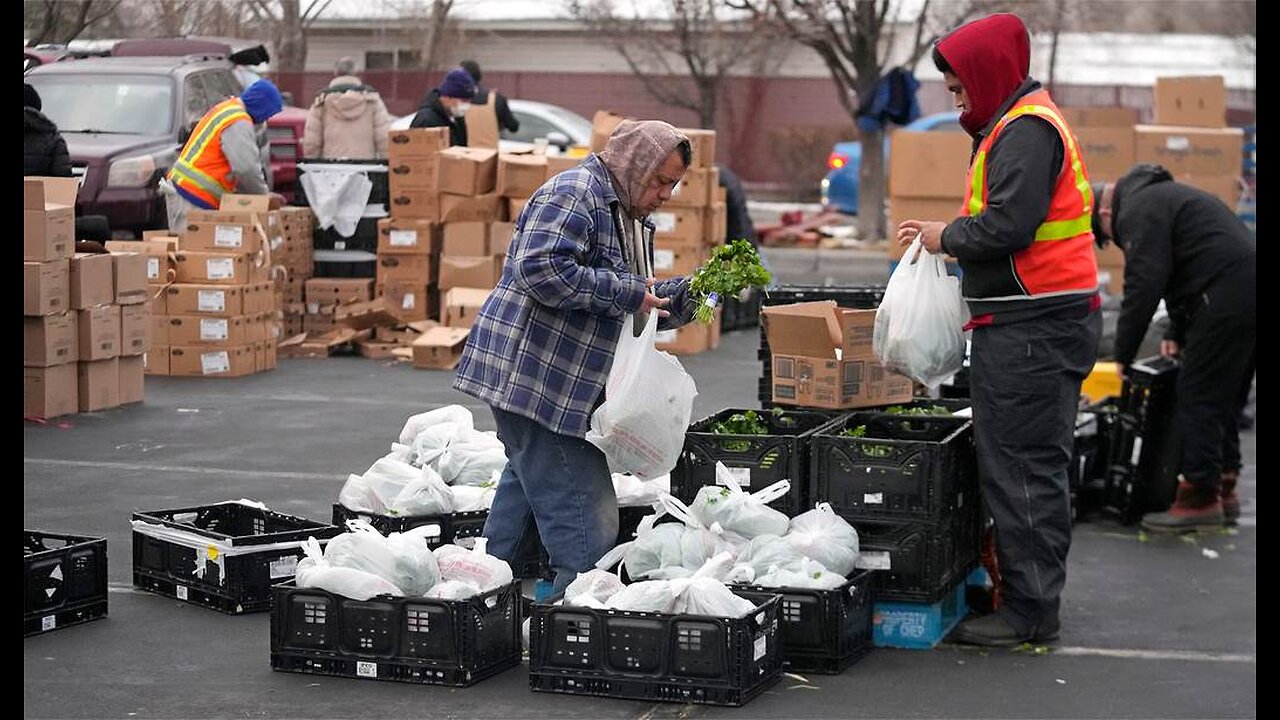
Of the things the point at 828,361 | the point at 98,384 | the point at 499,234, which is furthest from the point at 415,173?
the point at 828,361

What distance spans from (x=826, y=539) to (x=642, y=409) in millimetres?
903

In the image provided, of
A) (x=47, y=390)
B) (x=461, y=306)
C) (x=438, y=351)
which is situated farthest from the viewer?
(x=461, y=306)

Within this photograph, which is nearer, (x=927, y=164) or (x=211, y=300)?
(x=211, y=300)

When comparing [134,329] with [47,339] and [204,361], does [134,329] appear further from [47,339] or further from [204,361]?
[204,361]

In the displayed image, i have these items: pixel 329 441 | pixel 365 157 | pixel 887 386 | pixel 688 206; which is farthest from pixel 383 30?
pixel 887 386

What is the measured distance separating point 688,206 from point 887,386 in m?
7.97

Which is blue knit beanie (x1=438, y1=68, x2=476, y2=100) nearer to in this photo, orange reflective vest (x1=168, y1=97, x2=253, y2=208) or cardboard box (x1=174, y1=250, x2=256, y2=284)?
orange reflective vest (x1=168, y1=97, x2=253, y2=208)

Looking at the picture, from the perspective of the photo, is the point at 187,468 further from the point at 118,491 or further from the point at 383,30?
the point at 383,30

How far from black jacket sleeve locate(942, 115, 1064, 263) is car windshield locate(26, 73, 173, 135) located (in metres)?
11.3

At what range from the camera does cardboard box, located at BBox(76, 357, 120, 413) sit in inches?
464

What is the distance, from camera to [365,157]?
17578 mm

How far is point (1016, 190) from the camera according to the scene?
6.54m

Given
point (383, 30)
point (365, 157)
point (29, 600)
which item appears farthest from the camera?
point (383, 30)

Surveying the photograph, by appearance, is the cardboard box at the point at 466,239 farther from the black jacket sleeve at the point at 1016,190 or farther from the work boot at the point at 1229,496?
the black jacket sleeve at the point at 1016,190
